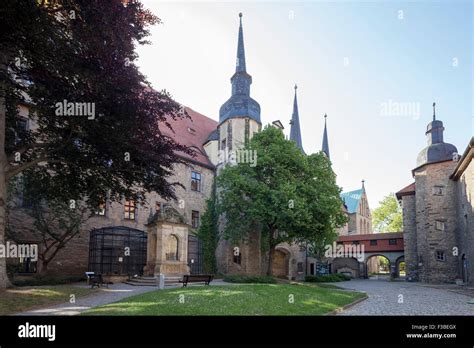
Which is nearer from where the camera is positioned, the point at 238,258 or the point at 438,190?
the point at 238,258

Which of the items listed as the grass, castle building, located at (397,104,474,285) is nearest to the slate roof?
castle building, located at (397,104,474,285)

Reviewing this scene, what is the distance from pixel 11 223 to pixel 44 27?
1373cm

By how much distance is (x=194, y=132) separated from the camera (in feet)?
109

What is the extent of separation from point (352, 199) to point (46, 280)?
62.6 metres

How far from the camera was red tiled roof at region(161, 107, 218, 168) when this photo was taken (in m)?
30.0

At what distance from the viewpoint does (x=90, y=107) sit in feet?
37.6

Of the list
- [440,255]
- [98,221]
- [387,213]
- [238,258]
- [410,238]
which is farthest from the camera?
[387,213]

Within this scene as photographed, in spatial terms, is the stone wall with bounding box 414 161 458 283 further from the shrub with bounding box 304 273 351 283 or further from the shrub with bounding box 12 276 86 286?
the shrub with bounding box 12 276 86 286

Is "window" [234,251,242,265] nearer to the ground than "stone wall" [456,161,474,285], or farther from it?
nearer to the ground

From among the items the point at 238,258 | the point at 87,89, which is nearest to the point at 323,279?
the point at 238,258

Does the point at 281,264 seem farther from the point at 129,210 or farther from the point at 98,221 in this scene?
the point at 98,221

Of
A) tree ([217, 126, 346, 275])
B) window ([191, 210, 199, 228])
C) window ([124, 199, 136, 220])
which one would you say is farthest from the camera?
window ([191, 210, 199, 228])

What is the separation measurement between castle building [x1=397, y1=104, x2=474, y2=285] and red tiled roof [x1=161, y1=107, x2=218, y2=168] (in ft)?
67.2
